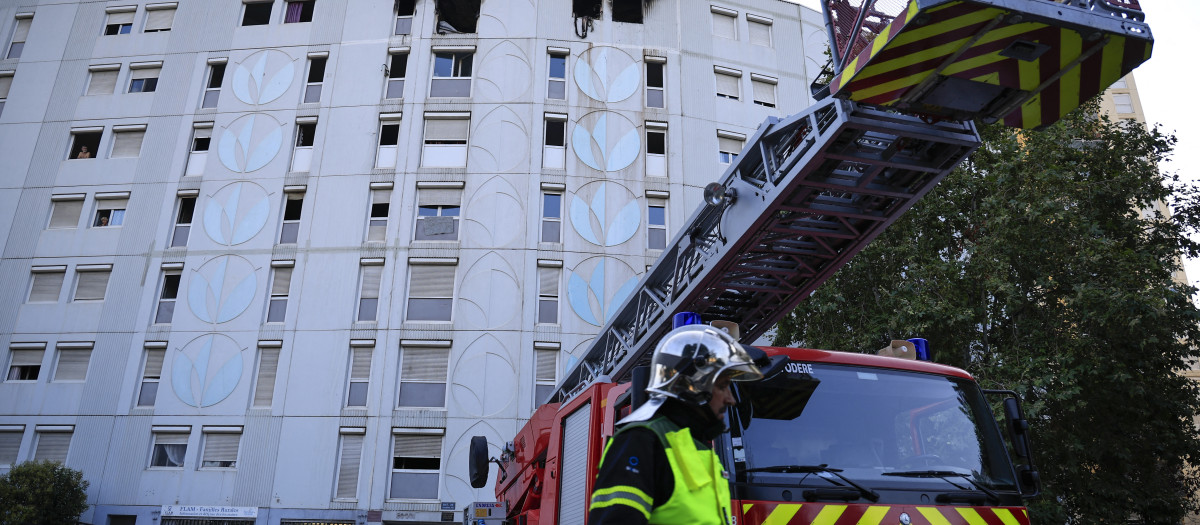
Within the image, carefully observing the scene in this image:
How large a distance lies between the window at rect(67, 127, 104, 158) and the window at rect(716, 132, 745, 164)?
1879cm

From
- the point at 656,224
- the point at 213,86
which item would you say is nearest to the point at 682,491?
the point at 656,224

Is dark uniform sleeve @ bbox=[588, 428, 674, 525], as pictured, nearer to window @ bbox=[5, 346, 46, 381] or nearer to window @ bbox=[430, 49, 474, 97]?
window @ bbox=[430, 49, 474, 97]

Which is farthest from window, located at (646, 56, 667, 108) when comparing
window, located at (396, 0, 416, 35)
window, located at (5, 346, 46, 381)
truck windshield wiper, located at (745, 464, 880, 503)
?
truck windshield wiper, located at (745, 464, 880, 503)

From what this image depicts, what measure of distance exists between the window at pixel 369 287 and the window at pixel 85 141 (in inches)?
397

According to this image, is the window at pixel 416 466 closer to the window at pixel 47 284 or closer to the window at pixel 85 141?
the window at pixel 47 284

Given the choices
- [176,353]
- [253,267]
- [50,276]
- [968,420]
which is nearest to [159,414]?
[176,353]

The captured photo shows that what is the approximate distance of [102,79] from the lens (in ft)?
80.7

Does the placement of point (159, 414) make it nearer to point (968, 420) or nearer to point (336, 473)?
point (336, 473)

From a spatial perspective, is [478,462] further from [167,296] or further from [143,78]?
[143,78]

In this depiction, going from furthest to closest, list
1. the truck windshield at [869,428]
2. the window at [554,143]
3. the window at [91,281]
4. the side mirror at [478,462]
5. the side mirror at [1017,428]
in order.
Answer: the window at [554,143], the window at [91,281], the side mirror at [478,462], the side mirror at [1017,428], the truck windshield at [869,428]

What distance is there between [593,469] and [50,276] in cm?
2289

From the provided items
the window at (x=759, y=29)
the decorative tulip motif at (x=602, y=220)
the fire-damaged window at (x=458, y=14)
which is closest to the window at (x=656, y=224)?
the decorative tulip motif at (x=602, y=220)

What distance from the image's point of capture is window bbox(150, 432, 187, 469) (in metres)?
19.8

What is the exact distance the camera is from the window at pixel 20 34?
83.1 feet
